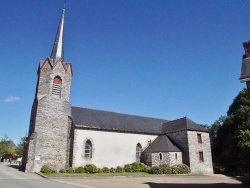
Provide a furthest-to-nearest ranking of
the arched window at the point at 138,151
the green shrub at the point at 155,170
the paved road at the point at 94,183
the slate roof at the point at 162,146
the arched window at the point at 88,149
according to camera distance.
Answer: the arched window at the point at 138,151, the slate roof at the point at 162,146, the arched window at the point at 88,149, the green shrub at the point at 155,170, the paved road at the point at 94,183

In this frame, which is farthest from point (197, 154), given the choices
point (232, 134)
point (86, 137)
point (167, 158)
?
point (86, 137)

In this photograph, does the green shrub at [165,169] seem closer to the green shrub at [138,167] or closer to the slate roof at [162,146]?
the slate roof at [162,146]

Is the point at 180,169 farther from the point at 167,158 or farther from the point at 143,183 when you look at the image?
the point at 143,183

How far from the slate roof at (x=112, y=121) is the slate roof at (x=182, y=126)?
1.39 metres

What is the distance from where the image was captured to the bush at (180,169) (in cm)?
2566

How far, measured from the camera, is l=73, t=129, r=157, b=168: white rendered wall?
25.6 metres

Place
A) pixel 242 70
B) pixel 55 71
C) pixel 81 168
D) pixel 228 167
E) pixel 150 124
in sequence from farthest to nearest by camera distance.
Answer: pixel 150 124 < pixel 228 167 < pixel 55 71 < pixel 81 168 < pixel 242 70

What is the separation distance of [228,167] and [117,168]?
53.5ft

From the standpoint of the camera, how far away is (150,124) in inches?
1345

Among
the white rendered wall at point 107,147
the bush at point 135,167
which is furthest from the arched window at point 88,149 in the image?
the bush at point 135,167

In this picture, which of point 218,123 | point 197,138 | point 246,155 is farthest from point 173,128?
point 246,155

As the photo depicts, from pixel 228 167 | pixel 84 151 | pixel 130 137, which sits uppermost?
pixel 130 137

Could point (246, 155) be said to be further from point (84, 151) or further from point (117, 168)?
point (84, 151)

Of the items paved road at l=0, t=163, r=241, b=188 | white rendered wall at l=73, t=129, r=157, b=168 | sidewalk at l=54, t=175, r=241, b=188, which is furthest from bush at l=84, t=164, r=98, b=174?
sidewalk at l=54, t=175, r=241, b=188
